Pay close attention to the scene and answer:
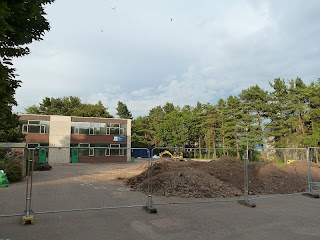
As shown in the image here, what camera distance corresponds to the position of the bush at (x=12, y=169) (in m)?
12.8

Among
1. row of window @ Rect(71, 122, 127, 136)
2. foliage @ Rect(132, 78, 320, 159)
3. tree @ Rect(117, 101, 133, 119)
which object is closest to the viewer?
foliage @ Rect(132, 78, 320, 159)

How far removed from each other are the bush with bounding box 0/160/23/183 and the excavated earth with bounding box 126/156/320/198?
6.55 m

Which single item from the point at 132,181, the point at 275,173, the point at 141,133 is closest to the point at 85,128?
the point at 132,181

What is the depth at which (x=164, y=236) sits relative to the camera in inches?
186

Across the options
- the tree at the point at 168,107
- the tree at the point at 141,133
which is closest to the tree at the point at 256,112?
the tree at the point at 141,133

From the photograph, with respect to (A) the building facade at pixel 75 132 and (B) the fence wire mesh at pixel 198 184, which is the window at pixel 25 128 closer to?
(A) the building facade at pixel 75 132

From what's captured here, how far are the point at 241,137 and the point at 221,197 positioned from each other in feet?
111

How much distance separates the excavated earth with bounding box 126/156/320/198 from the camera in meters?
9.50

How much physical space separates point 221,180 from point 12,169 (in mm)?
11910

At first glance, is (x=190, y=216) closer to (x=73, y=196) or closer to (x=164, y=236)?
(x=164, y=236)

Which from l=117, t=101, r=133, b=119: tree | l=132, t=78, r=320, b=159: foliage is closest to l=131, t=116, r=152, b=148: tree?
l=132, t=78, r=320, b=159: foliage

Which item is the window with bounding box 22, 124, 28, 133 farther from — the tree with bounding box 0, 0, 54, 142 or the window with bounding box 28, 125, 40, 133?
the tree with bounding box 0, 0, 54, 142

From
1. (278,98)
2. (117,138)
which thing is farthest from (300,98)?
(117,138)

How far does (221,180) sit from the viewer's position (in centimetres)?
1134
